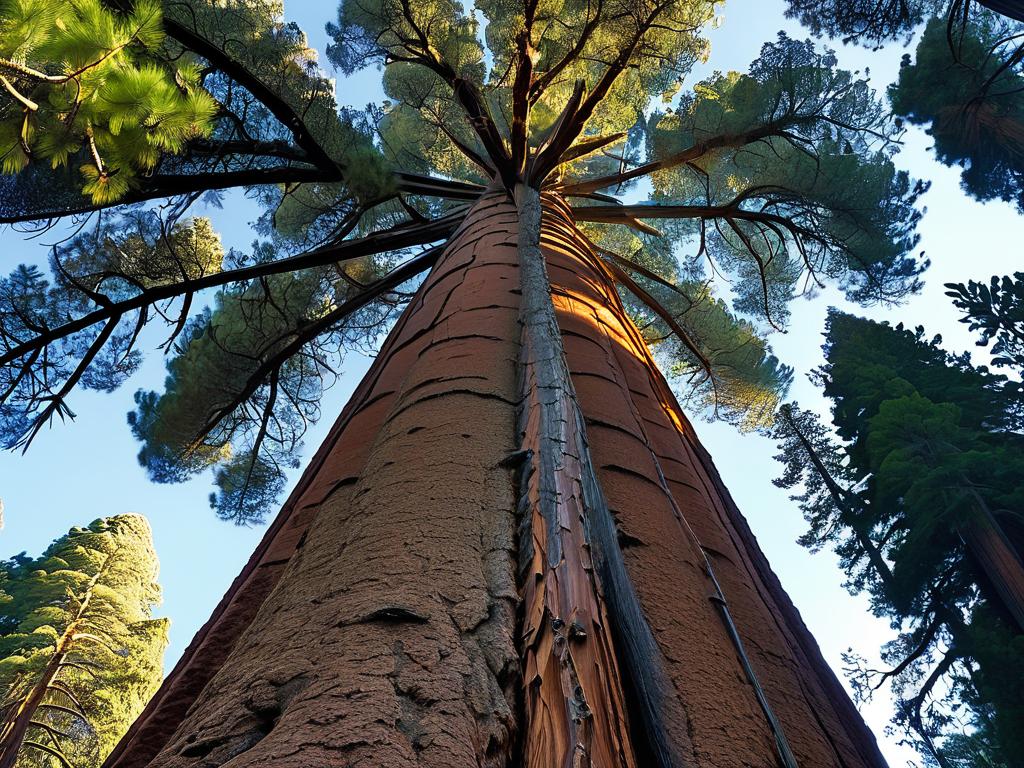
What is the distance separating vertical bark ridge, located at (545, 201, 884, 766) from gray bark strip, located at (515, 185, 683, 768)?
0.07 metres

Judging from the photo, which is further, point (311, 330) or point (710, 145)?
point (710, 145)

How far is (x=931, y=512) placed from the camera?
330 inches

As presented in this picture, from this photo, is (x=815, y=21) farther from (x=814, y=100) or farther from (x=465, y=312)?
(x=465, y=312)

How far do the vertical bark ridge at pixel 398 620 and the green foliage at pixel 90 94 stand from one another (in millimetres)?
1297

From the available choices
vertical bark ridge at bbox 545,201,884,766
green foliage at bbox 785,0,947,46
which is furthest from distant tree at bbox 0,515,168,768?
green foliage at bbox 785,0,947,46

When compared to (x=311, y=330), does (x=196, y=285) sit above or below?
below

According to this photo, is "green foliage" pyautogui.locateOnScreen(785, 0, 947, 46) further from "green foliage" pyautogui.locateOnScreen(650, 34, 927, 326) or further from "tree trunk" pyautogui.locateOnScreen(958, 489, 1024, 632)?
"tree trunk" pyautogui.locateOnScreen(958, 489, 1024, 632)

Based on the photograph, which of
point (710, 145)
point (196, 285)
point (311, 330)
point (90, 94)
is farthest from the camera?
point (710, 145)

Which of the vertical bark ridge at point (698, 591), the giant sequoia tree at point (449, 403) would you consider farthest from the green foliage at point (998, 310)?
the vertical bark ridge at point (698, 591)

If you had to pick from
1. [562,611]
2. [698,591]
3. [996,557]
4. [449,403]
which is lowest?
[562,611]

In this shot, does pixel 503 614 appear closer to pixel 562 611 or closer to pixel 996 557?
pixel 562 611

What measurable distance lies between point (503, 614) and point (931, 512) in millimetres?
9329

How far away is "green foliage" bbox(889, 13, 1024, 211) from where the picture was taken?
1068 centimetres

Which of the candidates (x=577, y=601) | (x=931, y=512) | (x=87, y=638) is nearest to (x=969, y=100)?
(x=931, y=512)
